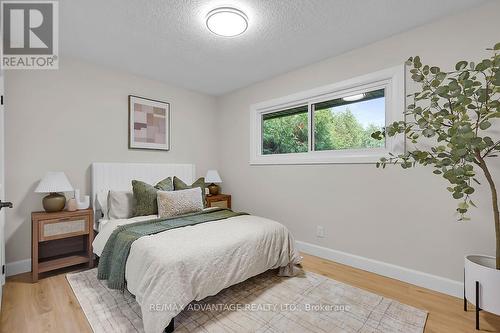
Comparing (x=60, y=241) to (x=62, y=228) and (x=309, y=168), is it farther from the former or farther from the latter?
(x=309, y=168)

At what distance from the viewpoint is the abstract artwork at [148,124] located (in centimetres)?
330

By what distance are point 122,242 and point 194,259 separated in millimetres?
720

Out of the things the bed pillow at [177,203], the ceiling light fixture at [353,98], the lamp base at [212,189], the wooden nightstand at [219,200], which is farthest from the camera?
the lamp base at [212,189]

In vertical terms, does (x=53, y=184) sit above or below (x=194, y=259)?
above

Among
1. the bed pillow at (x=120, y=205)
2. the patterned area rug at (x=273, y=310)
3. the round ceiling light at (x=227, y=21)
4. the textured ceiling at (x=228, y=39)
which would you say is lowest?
the patterned area rug at (x=273, y=310)

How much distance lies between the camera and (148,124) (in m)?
3.45

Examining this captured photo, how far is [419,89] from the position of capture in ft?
7.32

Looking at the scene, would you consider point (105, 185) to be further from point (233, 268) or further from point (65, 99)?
point (233, 268)

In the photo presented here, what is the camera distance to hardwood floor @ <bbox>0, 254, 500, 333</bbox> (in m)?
1.69

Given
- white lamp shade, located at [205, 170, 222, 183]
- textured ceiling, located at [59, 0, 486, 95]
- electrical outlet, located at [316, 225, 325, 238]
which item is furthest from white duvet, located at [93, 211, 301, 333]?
textured ceiling, located at [59, 0, 486, 95]

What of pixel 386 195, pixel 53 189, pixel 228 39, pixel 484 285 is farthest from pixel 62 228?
pixel 484 285

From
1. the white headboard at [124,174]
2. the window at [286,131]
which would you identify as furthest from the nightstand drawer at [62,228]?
the window at [286,131]

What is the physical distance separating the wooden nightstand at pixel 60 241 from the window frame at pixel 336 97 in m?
2.30

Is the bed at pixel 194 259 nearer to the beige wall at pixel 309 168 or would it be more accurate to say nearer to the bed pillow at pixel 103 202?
the bed pillow at pixel 103 202
